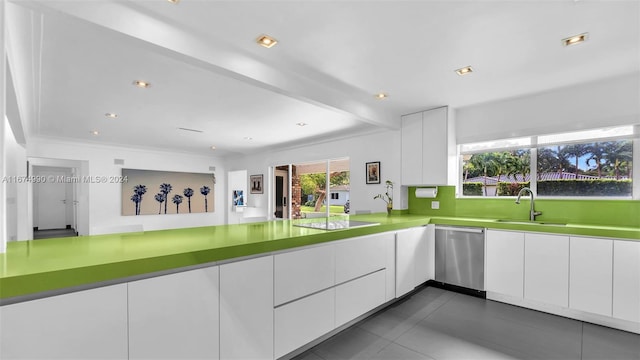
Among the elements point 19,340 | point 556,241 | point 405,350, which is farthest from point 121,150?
point 556,241

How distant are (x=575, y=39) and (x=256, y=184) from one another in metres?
6.46

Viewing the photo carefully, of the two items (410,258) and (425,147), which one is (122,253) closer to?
(410,258)

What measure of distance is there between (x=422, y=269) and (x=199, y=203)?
253 inches

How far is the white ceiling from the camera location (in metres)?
1.72

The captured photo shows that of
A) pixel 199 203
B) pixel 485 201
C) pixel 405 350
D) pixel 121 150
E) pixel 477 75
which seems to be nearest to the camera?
pixel 405 350

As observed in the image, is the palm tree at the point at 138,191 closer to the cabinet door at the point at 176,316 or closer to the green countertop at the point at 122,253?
the green countertop at the point at 122,253

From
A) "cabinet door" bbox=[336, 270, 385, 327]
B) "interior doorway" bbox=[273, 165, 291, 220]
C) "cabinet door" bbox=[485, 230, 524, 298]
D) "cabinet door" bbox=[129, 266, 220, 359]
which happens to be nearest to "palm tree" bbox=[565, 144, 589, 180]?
"cabinet door" bbox=[485, 230, 524, 298]

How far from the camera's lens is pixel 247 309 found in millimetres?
1676

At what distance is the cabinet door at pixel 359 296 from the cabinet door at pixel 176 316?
42.0 inches

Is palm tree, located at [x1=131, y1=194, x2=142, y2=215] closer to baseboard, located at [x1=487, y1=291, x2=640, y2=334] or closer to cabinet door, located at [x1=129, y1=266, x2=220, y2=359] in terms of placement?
cabinet door, located at [x1=129, y1=266, x2=220, y2=359]

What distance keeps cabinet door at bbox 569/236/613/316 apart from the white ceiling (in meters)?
1.63

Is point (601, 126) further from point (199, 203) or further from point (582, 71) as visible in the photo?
point (199, 203)

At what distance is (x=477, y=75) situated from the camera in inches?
107

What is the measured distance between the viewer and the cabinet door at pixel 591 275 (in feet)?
8.14
